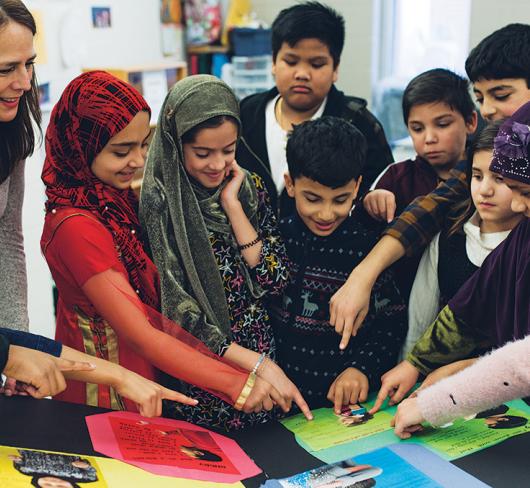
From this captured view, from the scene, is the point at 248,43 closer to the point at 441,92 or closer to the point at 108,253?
the point at 441,92

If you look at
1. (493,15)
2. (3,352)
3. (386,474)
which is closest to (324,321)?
(386,474)

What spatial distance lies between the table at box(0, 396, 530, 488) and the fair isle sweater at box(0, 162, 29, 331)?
0.38 meters

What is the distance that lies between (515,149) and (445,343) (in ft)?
1.45

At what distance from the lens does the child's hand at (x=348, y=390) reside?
1.39 metres

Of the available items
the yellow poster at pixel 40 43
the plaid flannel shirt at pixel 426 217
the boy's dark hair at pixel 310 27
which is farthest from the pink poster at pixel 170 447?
the yellow poster at pixel 40 43

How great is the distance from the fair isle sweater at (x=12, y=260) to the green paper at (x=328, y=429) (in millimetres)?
698

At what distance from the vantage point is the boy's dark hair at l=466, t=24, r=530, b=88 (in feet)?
5.07

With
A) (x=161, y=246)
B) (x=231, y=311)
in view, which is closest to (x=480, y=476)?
(x=231, y=311)

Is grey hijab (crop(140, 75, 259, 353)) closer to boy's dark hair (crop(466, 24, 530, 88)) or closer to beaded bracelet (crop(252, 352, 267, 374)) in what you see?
beaded bracelet (crop(252, 352, 267, 374))

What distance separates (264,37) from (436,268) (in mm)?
3687

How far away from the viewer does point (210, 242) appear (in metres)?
1.41

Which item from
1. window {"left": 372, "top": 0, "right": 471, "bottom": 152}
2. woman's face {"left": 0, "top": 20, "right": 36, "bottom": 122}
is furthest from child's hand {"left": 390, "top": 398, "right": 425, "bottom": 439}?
window {"left": 372, "top": 0, "right": 471, "bottom": 152}

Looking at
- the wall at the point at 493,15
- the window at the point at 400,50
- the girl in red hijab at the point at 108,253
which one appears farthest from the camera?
the window at the point at 400,50

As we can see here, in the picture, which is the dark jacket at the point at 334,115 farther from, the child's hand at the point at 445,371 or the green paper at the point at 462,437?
the green paper at the point at 462,437
